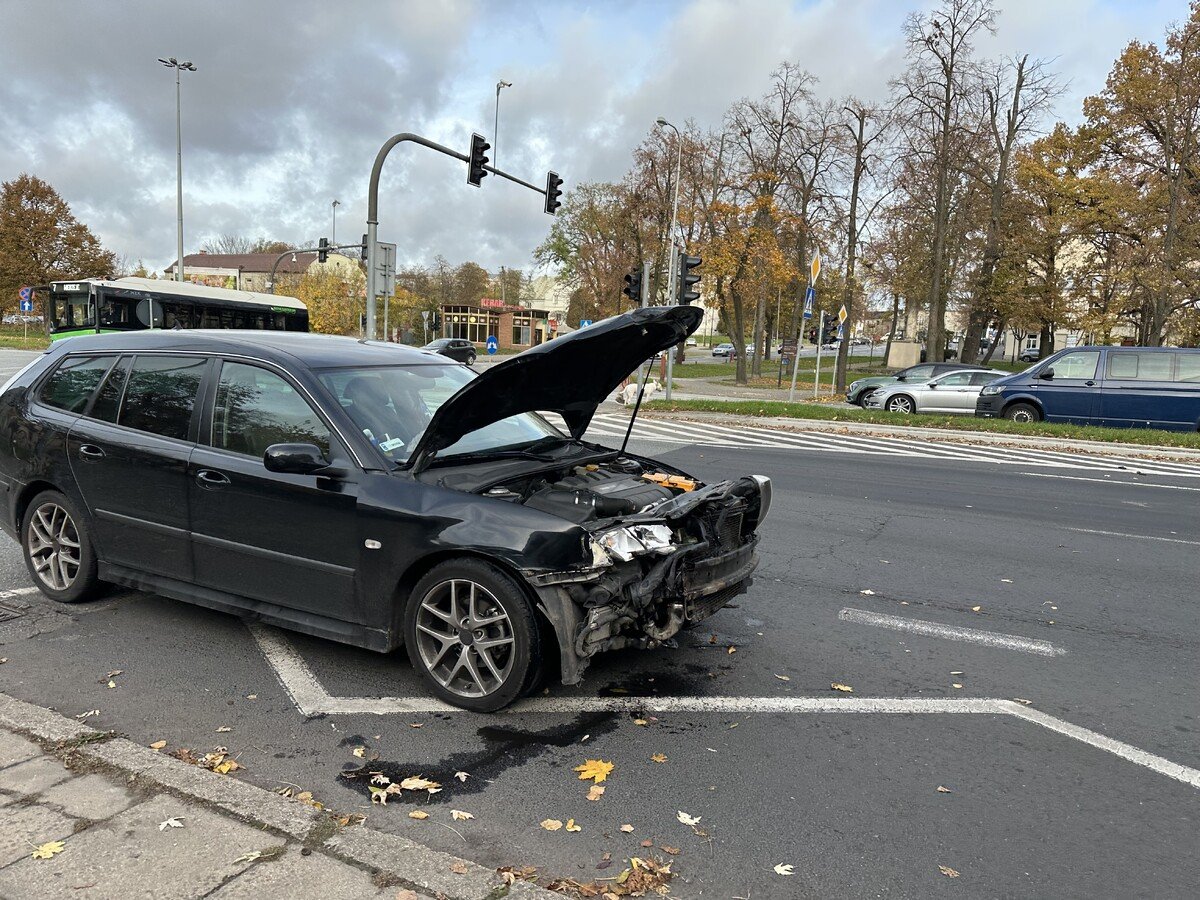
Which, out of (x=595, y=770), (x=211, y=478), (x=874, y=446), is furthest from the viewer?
(x=874, y=446)

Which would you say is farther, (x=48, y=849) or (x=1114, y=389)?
(x=1114, y=389)

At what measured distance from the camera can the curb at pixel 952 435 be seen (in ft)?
50.5

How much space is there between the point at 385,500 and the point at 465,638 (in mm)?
731

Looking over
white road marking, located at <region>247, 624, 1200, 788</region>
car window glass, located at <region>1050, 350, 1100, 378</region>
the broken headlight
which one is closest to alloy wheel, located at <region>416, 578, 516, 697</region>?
white road marking, located at <region>247, 624, 1200, 788</region>

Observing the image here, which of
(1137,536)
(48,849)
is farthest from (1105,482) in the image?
(48,849)

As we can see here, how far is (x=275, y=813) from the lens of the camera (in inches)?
117

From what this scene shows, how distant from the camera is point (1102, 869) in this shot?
2.83 m

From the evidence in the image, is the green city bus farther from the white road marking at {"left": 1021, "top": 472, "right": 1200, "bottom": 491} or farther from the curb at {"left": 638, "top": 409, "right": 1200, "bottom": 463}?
the white road marking at {"left": 1021, "top": 472, "right": 1200, "bottom": 491}

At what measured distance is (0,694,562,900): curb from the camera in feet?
8.63

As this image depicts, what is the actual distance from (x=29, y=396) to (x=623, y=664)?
4126 millimetres

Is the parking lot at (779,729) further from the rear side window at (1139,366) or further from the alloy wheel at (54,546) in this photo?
the rear side window at (1139,366)

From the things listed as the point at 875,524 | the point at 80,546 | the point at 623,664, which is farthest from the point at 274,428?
the point at 875,524

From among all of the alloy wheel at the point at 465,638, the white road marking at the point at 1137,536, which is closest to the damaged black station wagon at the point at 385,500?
the alloy wheel at the point at 465,638

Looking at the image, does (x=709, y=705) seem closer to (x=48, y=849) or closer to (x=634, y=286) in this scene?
(x=48, y=849)
